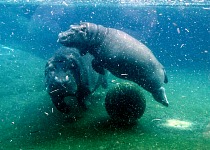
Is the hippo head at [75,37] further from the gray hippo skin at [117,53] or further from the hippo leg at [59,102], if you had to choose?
the hippo leg at [59,102]

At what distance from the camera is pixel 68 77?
6.29m

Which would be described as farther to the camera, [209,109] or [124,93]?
[209,109]

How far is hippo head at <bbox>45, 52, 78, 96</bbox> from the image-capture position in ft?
19.7

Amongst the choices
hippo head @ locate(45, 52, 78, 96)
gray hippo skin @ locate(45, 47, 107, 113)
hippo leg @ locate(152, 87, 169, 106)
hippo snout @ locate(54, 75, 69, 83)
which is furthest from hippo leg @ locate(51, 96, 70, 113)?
hippo leg @ locate(152, 87, 169, 106)

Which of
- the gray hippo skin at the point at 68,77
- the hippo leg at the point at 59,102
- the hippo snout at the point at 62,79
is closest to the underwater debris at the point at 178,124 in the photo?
the gray hippo skin at the point at 68,77

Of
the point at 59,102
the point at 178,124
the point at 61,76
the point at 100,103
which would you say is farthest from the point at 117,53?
the point at 178,124

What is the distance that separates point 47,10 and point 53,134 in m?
16.8

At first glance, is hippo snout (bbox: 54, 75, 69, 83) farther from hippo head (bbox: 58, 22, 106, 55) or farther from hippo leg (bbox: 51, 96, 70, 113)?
hippo head (bbox: 58, 22, 106, 55)

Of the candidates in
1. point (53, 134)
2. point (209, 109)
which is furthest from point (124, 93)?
point (209, 109)

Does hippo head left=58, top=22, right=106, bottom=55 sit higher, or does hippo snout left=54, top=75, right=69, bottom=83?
hippo head left=58, top=22, right=106, bottom=55

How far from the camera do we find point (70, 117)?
23.3 ft

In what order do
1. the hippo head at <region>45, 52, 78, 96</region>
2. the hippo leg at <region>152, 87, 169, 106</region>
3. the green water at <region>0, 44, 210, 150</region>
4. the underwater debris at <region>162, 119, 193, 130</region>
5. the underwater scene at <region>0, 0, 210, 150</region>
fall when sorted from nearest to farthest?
the green water at <region>0, 44, 210, 150</region> < the underwater scene at <region>0, 0, 210, 150</region> < the hippo head at <region>45, 52, 78, 96</region> < the underwater debris at <region>162, 119, 193, 130</region> < the hippo leg at <region>152, 87, 169, 106</region>

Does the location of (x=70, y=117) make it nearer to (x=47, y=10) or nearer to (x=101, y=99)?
(x=101, y=99)

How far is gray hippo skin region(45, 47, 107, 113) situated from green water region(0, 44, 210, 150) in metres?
0.65
